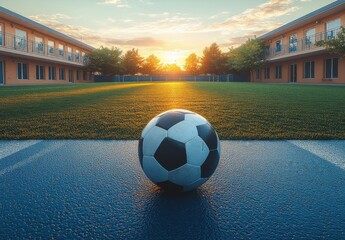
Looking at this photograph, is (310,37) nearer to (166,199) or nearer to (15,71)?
(15,71)

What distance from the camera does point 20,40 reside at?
81.4 ft

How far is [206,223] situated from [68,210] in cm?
94

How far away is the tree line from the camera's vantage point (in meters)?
35.7

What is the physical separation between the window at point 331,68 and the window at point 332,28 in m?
2.06

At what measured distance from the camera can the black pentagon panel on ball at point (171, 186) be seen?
2.08 metres

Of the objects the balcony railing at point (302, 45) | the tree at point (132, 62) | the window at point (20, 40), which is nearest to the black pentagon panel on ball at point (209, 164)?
the balcony railing at point (302, 45)

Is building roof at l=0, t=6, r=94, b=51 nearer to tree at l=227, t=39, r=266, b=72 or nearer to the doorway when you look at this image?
tree at l=227, t=39, r=266, b=72

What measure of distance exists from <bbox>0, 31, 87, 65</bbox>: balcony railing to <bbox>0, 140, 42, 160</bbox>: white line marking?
881 inches

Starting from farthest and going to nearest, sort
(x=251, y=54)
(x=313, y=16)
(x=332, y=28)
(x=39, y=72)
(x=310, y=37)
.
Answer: (x=251, y=54) → (x=39, y=72) → (x=310, y=37) → (x=313, y=16) → (x=332, y=28)

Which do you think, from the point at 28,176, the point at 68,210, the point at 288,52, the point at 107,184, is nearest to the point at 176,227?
the point at 68,210

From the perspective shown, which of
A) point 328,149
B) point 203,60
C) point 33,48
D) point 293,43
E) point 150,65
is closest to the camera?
point 328,149

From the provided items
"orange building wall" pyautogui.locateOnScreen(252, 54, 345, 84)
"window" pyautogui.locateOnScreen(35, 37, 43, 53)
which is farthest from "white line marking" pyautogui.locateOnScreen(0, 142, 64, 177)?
"window" pyautogui.locateOnScreen(35, 37, 43, 53)

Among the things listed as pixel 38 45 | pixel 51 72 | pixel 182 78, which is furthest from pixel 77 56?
pixel 182 78

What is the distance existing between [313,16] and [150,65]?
4239cm
